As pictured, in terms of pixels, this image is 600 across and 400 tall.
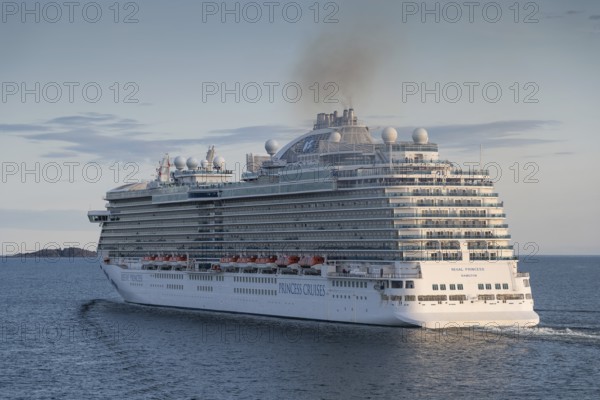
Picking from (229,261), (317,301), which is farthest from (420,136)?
(229,261)

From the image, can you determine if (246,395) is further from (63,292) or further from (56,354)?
(63,292)

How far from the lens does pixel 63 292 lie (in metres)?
141

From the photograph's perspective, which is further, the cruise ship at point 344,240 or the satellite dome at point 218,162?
the satellite dome at point 218,162

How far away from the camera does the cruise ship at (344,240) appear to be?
70.9 m

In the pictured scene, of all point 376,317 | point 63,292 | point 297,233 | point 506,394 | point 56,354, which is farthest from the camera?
point 63,292

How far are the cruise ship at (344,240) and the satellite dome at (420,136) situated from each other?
0.14 m

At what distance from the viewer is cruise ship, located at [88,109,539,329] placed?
70938 mm

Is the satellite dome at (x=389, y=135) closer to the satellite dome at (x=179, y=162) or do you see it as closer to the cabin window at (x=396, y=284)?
the cabin window at (x=396, y=284)

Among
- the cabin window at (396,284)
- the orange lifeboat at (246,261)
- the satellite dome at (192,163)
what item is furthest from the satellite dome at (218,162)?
the cabin window at (396,284)

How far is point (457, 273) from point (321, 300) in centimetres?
1240

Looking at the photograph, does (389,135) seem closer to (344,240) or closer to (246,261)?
(344,240)

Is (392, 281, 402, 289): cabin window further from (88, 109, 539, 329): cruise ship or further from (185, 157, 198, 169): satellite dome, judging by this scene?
(185, 157, 198, 169): satellite dome

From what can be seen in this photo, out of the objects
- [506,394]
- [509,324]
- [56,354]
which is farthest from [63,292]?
[506,394]
